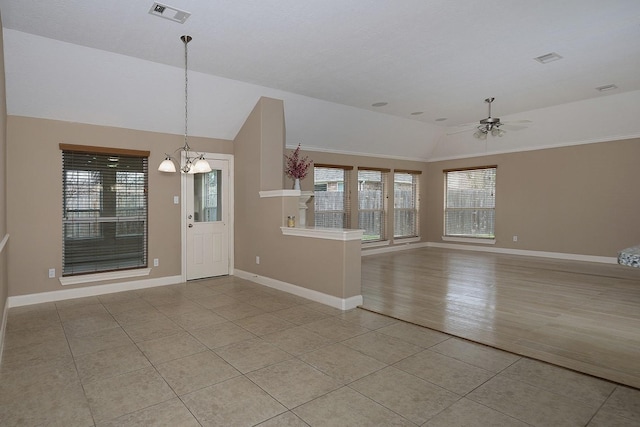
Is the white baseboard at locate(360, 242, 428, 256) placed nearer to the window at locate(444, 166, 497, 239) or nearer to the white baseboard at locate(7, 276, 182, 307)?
the window at locate(444, 166, 497, 239)

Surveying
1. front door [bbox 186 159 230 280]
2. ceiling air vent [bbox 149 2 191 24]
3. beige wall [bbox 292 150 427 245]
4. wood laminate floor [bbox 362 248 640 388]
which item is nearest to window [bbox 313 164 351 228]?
beige wall [bbox 292 150 427 245]

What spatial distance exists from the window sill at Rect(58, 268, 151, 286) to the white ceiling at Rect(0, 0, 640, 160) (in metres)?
2.93

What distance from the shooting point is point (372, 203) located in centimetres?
902

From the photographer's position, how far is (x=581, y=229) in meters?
7.41

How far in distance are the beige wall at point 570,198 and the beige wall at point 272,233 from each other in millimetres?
5584

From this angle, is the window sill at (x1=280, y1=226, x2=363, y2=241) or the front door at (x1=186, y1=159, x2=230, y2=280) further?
the front door at (x1=186, y1=159, x2=230, y2=280)

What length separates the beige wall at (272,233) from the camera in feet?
14.6

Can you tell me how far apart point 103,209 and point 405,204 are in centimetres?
706

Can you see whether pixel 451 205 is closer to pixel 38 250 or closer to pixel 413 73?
pixel 413 73

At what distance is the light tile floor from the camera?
7.25ft

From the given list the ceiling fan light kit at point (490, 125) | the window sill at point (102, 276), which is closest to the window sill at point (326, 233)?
the window sill at point (102, 276)

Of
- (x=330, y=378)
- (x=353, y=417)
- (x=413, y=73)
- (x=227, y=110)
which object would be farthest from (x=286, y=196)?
(x=353, y=417)

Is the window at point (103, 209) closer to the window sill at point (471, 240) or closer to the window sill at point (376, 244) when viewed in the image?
the window sill at point (376, 244)

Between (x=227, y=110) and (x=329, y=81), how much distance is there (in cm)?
162
